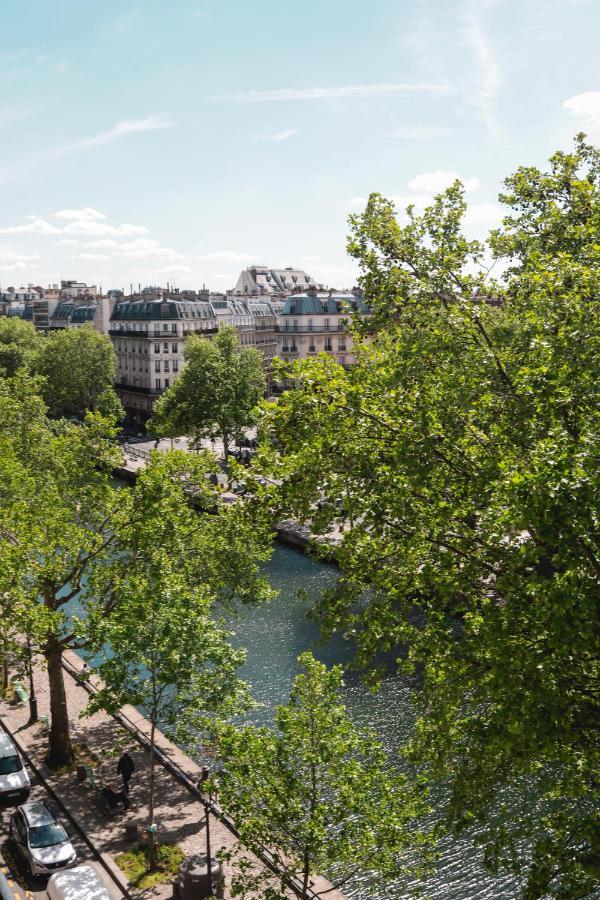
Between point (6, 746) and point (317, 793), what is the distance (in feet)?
48.6

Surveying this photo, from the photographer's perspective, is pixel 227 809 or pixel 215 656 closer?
pixel 227 809

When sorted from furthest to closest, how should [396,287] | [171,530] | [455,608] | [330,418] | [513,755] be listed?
[171,530] < [396,287] < [330,418] < [455,608] < [513,755]

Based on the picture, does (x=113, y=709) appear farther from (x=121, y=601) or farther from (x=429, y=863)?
(x=429, y=863)

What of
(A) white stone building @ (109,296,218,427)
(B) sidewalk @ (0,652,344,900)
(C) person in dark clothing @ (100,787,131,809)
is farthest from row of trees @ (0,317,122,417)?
(C) person in dark clothing @ (100,787,131,809)

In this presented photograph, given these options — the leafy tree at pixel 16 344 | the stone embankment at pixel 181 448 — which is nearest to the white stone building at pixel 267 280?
the leafy tree at pixel 16 344

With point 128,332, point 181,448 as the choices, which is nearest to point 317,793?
point 181,448

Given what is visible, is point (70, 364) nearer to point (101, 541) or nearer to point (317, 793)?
point (101, 541)

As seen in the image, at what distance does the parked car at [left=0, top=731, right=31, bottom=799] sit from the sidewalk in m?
1.19

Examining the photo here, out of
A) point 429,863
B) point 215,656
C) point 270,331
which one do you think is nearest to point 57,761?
point 215,656

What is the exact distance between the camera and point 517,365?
16719 mm

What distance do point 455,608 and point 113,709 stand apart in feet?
36.6

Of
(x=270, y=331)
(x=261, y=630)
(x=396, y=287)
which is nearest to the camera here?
(x=396, y=287)

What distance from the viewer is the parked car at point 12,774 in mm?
26719

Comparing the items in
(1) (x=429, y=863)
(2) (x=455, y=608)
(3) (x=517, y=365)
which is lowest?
(1) (x=429, y=863)
